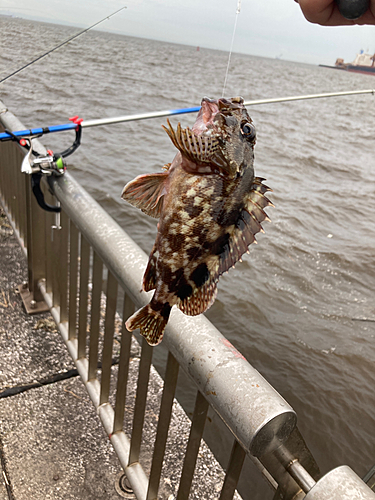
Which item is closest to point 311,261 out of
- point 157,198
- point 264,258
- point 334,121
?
point 264,258

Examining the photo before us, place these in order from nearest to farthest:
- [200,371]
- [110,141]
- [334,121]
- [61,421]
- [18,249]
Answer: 1. [200,371]
2. [61,421]
3. [18,249]
4. [110,141]
5. [334,121]

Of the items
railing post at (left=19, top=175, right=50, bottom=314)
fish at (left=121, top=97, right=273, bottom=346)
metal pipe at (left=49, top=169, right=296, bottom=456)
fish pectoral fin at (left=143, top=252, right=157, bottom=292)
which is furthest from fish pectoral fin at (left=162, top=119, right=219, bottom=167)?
railing post at (left=19, top=175, right=50, bottom=314)

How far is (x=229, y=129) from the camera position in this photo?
2.28 ft

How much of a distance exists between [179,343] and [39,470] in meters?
1.61

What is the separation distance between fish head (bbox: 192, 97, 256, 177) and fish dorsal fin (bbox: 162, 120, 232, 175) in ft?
0.04

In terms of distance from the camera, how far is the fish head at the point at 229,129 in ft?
2.15

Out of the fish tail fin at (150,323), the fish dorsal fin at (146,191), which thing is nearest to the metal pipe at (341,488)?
the fish tail fin at (150,323)

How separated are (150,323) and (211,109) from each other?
0.39 metres

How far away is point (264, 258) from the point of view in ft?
26.3

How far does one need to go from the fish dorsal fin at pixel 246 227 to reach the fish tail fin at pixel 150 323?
0.45ft

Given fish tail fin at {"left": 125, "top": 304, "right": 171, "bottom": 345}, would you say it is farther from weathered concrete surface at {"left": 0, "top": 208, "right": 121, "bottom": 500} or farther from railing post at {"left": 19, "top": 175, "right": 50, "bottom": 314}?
railing post at {"left": 19, "top": 175, "right": 50, "bottom": 314}

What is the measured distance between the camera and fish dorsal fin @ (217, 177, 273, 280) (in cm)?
63

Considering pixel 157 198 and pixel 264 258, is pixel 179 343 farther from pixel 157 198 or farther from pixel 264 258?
pixel 264 258

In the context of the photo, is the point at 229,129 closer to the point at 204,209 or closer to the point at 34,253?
the point at 204,209
